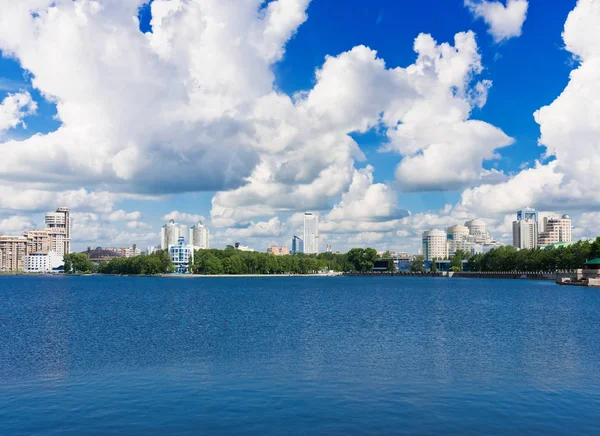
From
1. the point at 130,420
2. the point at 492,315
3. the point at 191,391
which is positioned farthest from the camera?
the point at 492,315

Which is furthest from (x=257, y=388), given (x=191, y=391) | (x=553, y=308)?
(x=553, y=308)

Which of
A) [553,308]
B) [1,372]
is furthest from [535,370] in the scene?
[553,308]

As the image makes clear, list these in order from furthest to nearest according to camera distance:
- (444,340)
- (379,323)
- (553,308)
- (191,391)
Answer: (553,308)
(379,323)
(444,340)
(191,391)

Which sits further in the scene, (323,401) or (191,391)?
(191,391)

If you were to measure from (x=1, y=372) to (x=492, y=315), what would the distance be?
4772 centimetres

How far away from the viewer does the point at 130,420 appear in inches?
808

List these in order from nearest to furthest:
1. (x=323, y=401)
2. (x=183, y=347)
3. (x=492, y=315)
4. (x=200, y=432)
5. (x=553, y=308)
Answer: (x=200, y=432)
(x=323, y=401)
(x=183, y=347)
(x=492, y=315)
(x=553, y=308)

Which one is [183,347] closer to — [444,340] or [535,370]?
[444,340]

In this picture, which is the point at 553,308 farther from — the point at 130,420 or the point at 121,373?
the point at 130,420

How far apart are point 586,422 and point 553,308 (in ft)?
Answer: 180

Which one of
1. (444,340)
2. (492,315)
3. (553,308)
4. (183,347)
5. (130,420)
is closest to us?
(130,420)

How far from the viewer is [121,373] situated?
93.4ft

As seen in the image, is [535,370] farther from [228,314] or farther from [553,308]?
[553,308]

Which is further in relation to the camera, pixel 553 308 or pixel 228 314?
pixel 553 308
